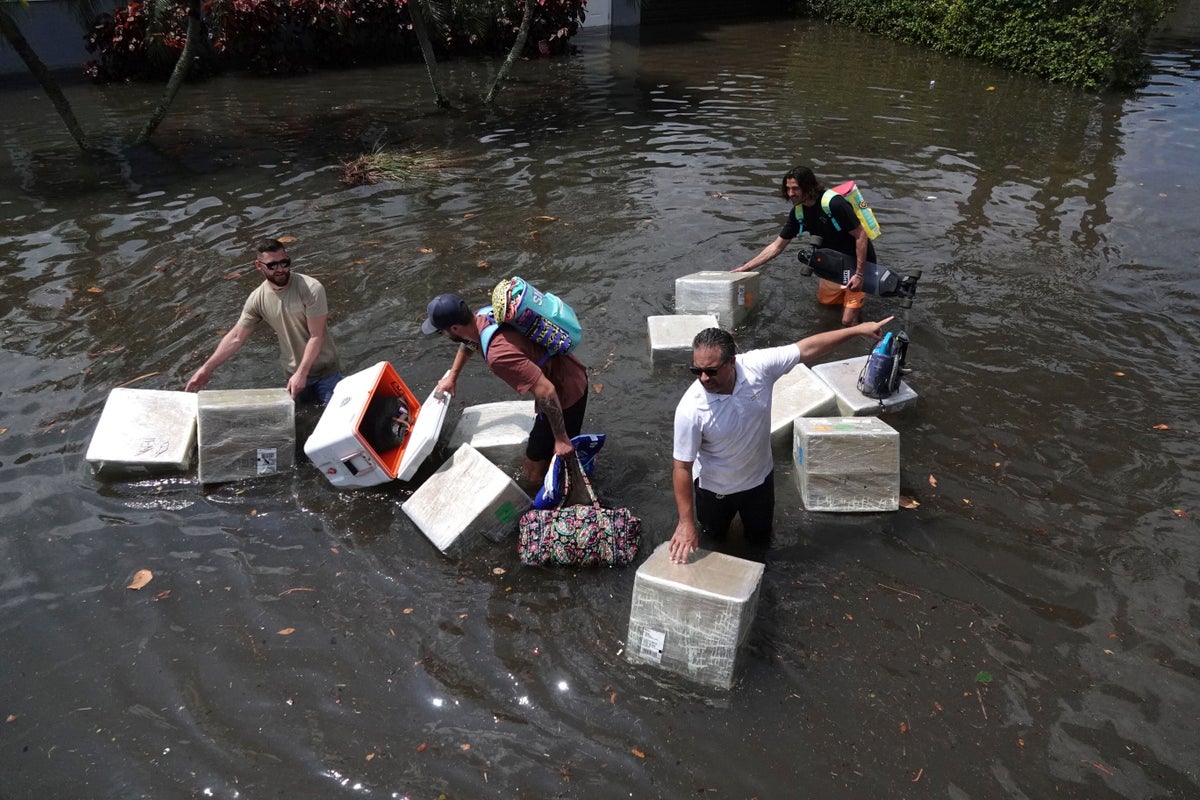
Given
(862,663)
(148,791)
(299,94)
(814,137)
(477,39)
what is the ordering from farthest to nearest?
(477,39) → (299,94) → (814,137) → (862,663) → (148,791)

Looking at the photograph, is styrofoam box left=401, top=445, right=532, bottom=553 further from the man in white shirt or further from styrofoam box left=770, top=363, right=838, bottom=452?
styrofoam box left=770, top=363, right=838, bottom=452

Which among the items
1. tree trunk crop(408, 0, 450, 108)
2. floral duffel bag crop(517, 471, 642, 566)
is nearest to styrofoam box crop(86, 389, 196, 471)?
floral duffel bag crop(517, 471, 642, 566)

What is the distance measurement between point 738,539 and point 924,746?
5.94 feet

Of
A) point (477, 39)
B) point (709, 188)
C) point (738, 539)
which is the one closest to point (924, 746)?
point (738, 539)

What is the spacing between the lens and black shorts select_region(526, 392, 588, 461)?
569 centimetres

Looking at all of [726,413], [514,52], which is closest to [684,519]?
[726,413]

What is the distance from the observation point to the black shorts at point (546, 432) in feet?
18.7

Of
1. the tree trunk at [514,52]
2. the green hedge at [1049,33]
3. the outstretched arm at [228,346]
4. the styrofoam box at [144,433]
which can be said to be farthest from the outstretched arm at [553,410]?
the green hedge at [1049,33]

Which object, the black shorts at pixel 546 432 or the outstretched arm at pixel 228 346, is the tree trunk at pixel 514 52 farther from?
the black shorts at pixel 546 432

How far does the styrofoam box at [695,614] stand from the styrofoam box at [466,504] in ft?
4.32

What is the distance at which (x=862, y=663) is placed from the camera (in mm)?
4523

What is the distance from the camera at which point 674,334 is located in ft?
24.7

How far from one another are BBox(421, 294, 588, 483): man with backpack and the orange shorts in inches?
137

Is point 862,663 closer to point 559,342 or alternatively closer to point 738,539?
point 738,539
